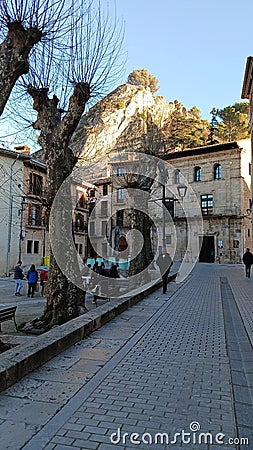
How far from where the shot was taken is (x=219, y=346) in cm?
675

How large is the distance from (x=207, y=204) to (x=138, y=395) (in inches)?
1703

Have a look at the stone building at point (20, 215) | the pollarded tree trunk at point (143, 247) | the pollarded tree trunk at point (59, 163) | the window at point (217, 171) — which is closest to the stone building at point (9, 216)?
the stone building at point (20, 215)

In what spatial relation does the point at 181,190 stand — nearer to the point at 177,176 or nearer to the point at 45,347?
the point at 45,347

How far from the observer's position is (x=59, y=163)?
28.9 feet

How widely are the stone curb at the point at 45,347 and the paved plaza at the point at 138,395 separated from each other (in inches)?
4.5

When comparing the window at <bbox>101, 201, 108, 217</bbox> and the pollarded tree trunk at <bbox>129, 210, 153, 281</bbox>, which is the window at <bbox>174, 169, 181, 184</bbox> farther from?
the pollarded tree trunk at <bbox>129, 210, 153, 281</bbox>

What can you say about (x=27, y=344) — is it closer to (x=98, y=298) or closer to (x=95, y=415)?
(x=95, y=415)

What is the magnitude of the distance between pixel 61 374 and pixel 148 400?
132 cm

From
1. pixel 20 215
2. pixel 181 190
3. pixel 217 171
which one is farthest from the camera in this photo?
pixel 217 171

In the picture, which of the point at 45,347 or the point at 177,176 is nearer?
the point at 45,347

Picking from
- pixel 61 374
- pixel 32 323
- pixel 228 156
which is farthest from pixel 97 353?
pixel 228 156

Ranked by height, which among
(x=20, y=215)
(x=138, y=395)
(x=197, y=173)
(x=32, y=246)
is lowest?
(x=138, y=395)

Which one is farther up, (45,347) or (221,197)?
(221,197)

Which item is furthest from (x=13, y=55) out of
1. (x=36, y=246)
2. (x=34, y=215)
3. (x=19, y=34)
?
(x=36, y=246)
